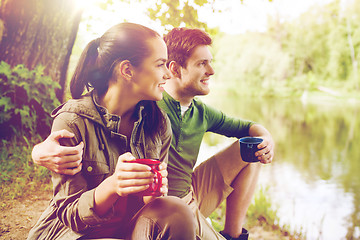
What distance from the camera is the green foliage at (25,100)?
132 inches

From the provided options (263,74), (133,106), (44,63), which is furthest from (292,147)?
(263,74)

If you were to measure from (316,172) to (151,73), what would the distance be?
24.2 feet

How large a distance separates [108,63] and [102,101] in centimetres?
18

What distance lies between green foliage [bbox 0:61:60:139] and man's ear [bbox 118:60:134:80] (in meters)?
2.18

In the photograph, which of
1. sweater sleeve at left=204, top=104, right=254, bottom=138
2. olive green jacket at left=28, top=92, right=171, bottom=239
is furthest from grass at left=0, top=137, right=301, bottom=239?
olive green jacket at left=28, top=92, right=171, bottom=239

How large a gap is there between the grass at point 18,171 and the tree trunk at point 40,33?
78cm

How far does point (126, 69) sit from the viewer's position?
5.10 feet

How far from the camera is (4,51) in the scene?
352 cm

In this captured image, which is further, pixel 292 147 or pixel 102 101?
pixel 292 147

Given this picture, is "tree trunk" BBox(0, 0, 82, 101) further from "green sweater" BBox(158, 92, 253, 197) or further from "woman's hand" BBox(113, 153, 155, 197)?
"woman's hand" BBox(113, 153, 155, 197)

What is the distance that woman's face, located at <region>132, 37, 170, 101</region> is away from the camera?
1569 millimetres

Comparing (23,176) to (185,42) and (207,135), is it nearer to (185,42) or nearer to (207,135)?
(185,42)

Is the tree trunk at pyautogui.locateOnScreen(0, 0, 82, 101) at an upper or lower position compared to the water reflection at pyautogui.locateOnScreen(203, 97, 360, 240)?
upper

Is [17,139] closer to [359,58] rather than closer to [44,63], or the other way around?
[44,63]
